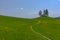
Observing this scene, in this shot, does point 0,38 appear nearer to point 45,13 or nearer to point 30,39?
point 30,39

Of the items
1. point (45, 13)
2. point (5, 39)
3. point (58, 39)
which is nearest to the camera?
point (5, 39)

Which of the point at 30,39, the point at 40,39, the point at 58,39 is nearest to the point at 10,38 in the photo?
the point at 30,39

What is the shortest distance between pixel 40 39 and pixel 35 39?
1.30 meters

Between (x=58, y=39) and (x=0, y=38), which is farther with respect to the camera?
(x=58, y=39)

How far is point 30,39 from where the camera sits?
46000mm

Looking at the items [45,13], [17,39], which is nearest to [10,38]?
[17,39]

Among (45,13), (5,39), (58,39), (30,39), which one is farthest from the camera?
(45,13)

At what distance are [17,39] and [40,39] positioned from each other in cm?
714

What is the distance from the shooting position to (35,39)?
155 feet

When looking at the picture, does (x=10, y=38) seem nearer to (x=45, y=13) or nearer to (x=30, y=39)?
(x=30, y=39)

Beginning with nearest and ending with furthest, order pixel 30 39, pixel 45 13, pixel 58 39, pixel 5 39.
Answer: pixel 5 39, pixel 30 39, pixel 58 39, pixel 45 13

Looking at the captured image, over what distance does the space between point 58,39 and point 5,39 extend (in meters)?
16.3

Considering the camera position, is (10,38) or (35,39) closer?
(10,38)

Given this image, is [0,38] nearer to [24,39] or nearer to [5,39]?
[5,39]
